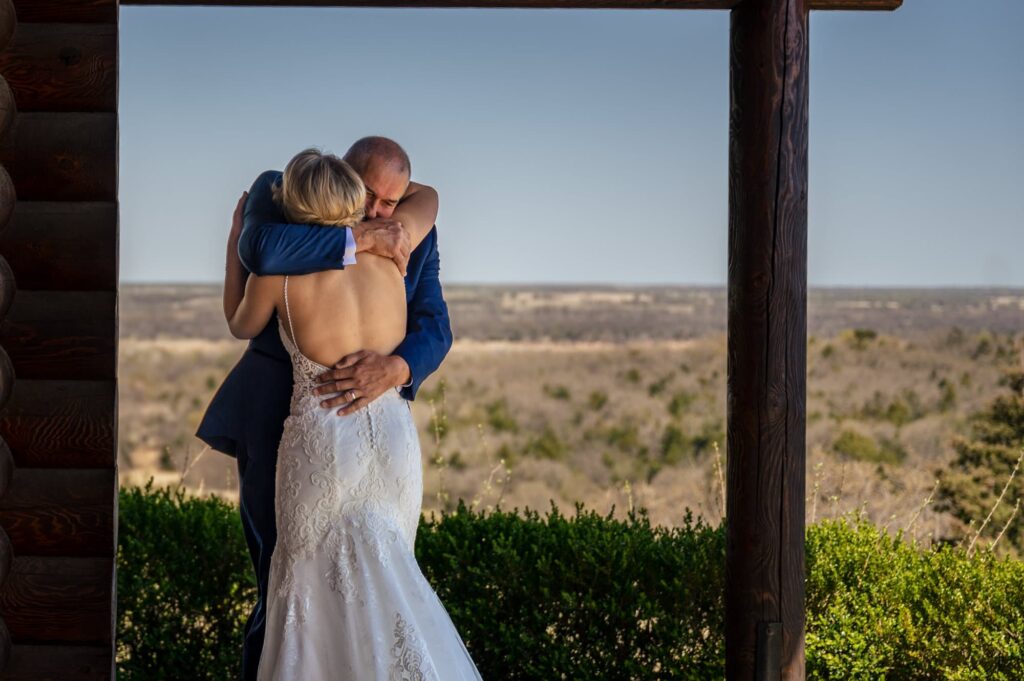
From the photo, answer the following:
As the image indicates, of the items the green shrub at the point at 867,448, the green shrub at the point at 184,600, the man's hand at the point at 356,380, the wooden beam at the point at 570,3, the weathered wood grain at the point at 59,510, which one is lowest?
the green shrub at the point at 867,448

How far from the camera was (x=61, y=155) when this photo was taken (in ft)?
11.5

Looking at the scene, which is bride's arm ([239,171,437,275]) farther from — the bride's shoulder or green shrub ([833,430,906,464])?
green shrub ([833,430,906,464])

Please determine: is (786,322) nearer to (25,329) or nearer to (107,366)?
(107,366)

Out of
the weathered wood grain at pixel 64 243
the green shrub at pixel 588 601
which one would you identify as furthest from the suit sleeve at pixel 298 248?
the green shrub at pixel 588 601

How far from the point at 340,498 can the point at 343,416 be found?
0.23 m

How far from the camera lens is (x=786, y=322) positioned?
356cm

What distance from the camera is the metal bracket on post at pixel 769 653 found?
3.60 meters

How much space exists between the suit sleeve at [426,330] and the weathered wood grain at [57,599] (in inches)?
44.3

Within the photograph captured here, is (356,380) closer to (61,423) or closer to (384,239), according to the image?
(384,239)

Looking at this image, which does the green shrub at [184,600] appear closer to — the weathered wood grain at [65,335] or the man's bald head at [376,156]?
the weathered wood grain at [65,335]

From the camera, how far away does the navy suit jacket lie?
3.25 meters

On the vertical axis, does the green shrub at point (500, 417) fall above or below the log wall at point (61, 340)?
below

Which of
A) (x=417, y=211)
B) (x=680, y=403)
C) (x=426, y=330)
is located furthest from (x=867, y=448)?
(x=417, y=211)

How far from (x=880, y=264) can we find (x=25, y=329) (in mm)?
19804
